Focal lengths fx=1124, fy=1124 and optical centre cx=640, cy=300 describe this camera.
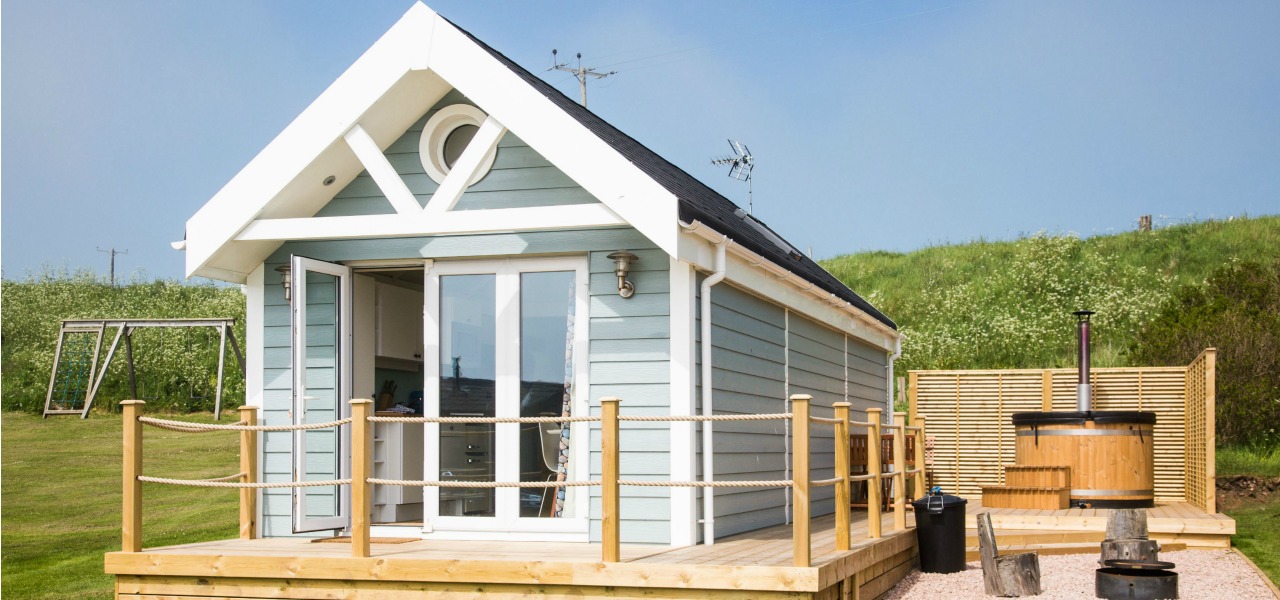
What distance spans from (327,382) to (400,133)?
2013 mm

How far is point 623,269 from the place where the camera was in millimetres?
7781

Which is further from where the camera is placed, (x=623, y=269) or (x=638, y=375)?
(x=638, y=375)

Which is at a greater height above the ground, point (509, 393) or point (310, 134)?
point (310, 134)

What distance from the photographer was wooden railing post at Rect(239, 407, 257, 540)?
8.00 metres

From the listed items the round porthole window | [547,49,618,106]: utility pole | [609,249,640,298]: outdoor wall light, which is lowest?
[609,249,640,298]: outdoor wall light

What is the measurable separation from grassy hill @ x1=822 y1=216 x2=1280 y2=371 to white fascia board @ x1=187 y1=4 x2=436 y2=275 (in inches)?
640

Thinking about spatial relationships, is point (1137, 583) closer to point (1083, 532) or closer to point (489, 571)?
point (1083, 532)

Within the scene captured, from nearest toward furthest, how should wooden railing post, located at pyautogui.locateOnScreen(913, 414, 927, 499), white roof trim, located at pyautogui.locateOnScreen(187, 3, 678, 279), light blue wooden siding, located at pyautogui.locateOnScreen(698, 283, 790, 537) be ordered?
white roof trim, located at pyautogui.locateOnScreen(187, 3, 678, 279)
light blue wooden siding, located at pyautogui.locateOnScreen(698, 283, 790, 537)
wooden railing post, located at pyautogui.locateOnScreen(913, 414, 927, 499)

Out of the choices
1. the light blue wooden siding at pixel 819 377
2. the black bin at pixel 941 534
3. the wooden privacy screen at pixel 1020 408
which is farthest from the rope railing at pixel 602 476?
→ the wooden privacy screen at pixel 1020 408

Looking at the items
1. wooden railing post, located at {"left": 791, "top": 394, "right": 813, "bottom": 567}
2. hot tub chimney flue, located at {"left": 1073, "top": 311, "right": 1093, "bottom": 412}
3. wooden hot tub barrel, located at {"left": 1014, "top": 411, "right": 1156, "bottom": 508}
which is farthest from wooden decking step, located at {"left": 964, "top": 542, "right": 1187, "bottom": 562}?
wooden railing post, located at {"left": 791, "top": 394, "right": 813, "bottom": 567}

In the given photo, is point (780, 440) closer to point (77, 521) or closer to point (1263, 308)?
point (77, 521)

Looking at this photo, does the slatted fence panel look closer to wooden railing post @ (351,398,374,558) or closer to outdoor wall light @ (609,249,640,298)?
outdoor wall light @ (609,249,640,298)

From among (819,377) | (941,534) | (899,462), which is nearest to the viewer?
(899,462)

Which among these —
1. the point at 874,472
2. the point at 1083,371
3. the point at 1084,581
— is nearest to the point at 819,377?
the point at 1083,371
